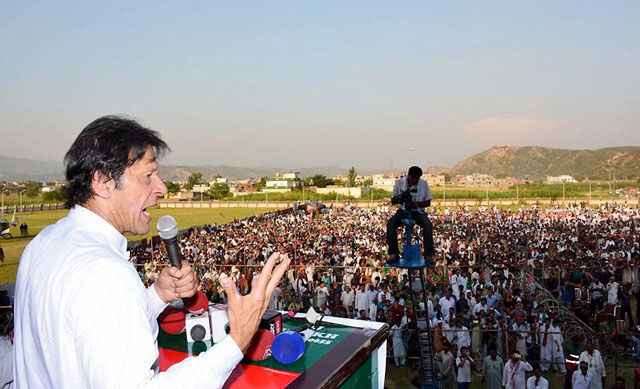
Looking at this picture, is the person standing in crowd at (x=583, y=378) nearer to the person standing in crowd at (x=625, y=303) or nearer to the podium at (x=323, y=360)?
the person standing in crowd at (x=625, y=303)

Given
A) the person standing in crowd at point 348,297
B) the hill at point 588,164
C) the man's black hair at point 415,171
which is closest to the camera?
the man's black hair at point 415,171

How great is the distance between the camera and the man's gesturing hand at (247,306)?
1.15 metres

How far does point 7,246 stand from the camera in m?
29.1

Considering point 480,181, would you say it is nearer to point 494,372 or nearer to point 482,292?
point 482,292

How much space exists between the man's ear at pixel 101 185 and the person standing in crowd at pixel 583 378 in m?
8.16

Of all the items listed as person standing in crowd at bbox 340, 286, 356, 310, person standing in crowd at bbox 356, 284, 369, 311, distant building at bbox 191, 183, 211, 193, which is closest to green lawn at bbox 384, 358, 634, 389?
person standing in crowd at bbox 356, 284, 369, 311

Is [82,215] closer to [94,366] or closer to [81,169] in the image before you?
[81,169]

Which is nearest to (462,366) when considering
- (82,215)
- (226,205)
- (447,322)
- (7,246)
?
(447,322)

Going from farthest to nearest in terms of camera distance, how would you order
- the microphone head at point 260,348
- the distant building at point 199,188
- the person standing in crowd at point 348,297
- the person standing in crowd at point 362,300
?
the distant building at point 199,188, the person standing in crowd at point 348,297, the person standing in crowd at point 362,300, the microphone head at point 260,348

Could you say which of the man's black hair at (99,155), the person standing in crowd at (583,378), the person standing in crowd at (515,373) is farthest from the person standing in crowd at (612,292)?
the man's black hair at (99,155)

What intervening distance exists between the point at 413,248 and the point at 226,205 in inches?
2622

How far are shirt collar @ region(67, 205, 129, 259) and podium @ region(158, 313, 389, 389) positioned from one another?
Result: 65 centimetres

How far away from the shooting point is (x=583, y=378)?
709cm

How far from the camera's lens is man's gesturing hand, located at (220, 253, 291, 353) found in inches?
45.4
